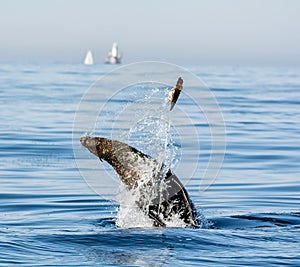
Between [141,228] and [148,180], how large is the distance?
Answer: 2.07 ft

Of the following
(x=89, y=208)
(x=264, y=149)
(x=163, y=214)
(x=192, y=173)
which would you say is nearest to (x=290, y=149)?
(x=264, y=149)

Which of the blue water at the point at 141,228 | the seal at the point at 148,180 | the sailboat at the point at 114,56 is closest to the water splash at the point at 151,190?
the seal at the point at 148,180

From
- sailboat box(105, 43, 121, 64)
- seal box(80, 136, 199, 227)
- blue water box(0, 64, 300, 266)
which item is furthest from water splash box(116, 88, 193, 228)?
sailboat box(105, 43, 121, 64)

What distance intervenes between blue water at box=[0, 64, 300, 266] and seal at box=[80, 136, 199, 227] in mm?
244

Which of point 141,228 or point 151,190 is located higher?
point 151,190

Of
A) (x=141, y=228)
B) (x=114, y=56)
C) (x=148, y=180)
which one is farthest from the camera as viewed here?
(x=114, y=56)

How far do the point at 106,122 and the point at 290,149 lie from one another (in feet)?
20.6

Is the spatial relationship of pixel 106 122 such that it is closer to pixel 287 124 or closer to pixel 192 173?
pixel 287 124

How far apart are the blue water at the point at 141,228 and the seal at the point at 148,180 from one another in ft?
0.80

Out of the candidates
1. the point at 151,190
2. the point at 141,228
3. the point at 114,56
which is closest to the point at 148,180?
the point at 151,190

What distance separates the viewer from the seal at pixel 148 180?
9.70 metres

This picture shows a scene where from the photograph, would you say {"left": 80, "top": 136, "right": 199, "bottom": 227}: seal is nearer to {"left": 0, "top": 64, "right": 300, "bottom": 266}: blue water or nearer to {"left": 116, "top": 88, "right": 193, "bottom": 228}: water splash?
{"left": 116, "top": 88, "right": 193, "bottom": 228}: water splash

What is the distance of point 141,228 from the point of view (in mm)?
10125

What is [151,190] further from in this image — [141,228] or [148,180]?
[141,228]
